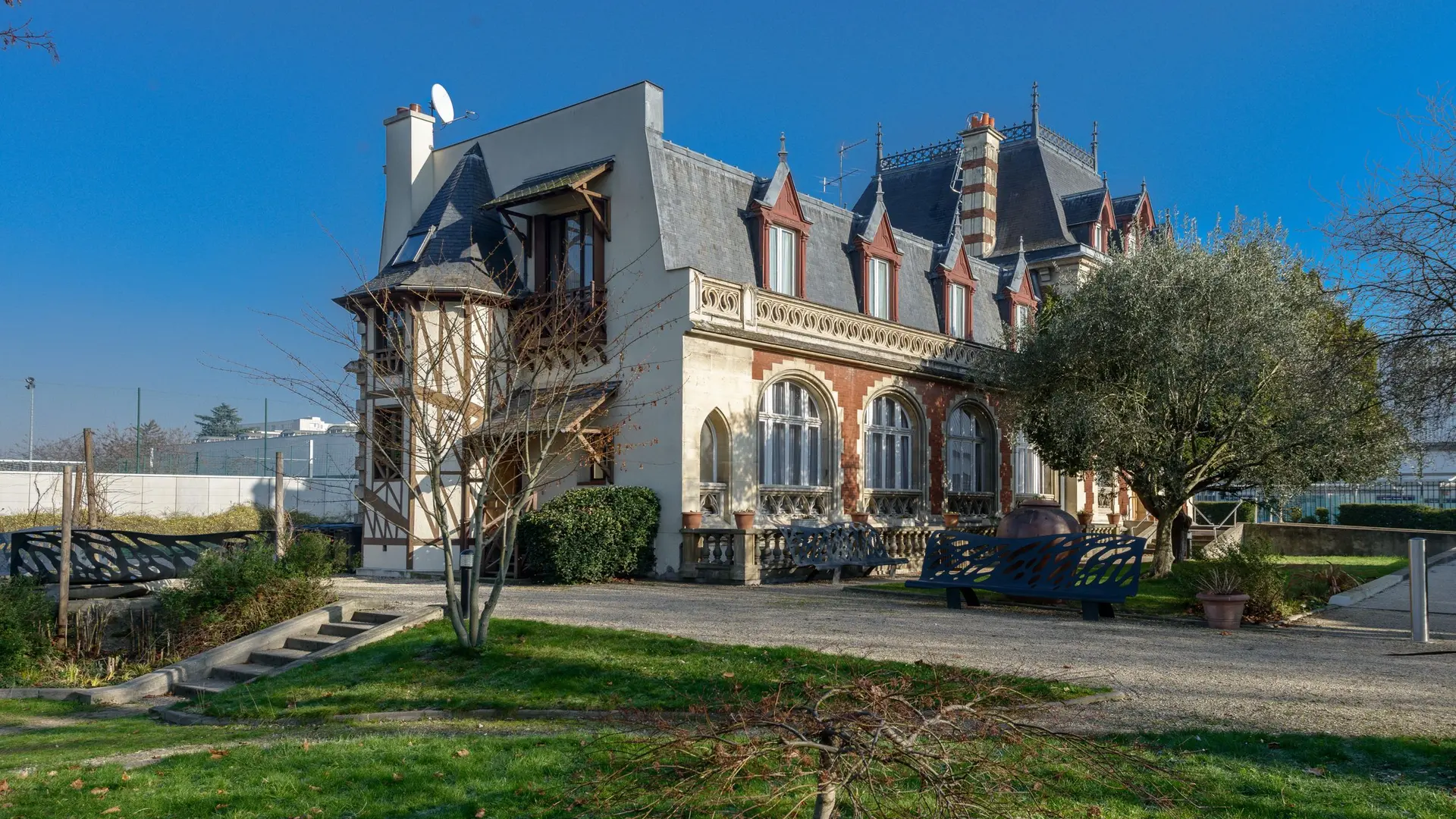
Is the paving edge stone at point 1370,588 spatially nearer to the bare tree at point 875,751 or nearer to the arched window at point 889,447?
the arched window at point 889,447

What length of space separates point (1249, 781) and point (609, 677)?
558 cm

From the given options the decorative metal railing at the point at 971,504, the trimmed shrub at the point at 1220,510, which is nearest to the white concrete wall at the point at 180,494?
the decorative metal railing at the point at 971,504

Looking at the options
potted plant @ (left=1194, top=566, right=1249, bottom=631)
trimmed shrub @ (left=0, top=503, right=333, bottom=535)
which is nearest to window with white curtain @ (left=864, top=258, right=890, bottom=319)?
potted plant @ (left=1194, top=566, right=1249, bottom=631)

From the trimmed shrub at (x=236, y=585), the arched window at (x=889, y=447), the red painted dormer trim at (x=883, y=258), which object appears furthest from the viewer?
the red painted dormer trim at (x=883, y=258)

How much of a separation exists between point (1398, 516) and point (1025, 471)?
14.7 meters

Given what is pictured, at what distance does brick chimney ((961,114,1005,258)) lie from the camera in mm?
31500

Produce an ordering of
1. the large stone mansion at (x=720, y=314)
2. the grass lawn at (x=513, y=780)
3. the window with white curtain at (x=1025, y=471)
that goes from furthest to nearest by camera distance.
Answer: the window with white curtain at (x=1025, y=471)
the large stone mansion at (x=720, y=314)
the grass lawn at (x=513, y=780)

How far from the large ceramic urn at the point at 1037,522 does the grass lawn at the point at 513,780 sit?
8840 mm

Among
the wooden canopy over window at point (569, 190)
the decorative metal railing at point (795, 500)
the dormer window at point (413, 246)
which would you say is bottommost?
the decorative metal railing at point (795, 500)

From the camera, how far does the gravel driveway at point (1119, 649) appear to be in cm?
814

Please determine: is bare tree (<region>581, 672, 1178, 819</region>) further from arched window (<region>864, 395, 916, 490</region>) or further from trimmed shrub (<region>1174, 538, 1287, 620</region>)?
arched window (<region>864, 395, 916, 490</region>)

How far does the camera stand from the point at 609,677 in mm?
10133

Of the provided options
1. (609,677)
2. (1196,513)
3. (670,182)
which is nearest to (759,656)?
(609,677)

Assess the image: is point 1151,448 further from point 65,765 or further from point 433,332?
point 65,765
